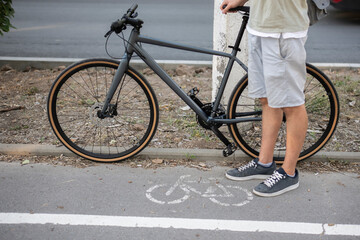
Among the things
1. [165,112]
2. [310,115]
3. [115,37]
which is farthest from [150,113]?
[115,37]

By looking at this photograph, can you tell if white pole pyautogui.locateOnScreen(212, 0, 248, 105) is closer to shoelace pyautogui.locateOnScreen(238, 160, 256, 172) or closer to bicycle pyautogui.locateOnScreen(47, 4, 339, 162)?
bicycle pyautogui.locateOnScreen(47, 4, 339, 162)

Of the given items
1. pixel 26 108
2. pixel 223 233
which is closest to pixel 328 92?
pixel 223 233

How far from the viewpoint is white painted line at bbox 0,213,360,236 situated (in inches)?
115

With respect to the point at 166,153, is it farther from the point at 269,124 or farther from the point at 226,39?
the point at 226,39

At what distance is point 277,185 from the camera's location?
3387 mm

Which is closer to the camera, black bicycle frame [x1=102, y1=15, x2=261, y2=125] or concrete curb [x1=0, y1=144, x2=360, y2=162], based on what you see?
black bicycle frame [x1=102, y1=15, x2=261, y2=125]

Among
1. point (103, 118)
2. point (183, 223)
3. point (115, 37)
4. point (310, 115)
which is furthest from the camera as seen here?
point (115, 37)

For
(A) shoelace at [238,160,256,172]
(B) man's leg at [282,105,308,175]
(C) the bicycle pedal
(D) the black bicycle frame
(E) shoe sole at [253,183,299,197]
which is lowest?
(E) shoe sole at [253,183,299,197]

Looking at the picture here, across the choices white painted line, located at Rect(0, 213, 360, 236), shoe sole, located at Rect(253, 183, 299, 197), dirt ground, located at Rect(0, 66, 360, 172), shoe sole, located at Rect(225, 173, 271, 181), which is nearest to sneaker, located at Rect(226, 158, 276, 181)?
shoe sole, located at Rect(225, 173, 271, 181)

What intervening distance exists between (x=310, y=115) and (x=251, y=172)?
1235 millimetres

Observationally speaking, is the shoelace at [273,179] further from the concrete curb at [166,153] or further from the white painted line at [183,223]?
the concrete curb at [166,153]

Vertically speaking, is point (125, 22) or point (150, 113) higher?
point (125, 22)

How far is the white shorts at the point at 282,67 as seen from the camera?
3.05m

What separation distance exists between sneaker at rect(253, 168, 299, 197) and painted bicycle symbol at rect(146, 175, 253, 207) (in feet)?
0.33
